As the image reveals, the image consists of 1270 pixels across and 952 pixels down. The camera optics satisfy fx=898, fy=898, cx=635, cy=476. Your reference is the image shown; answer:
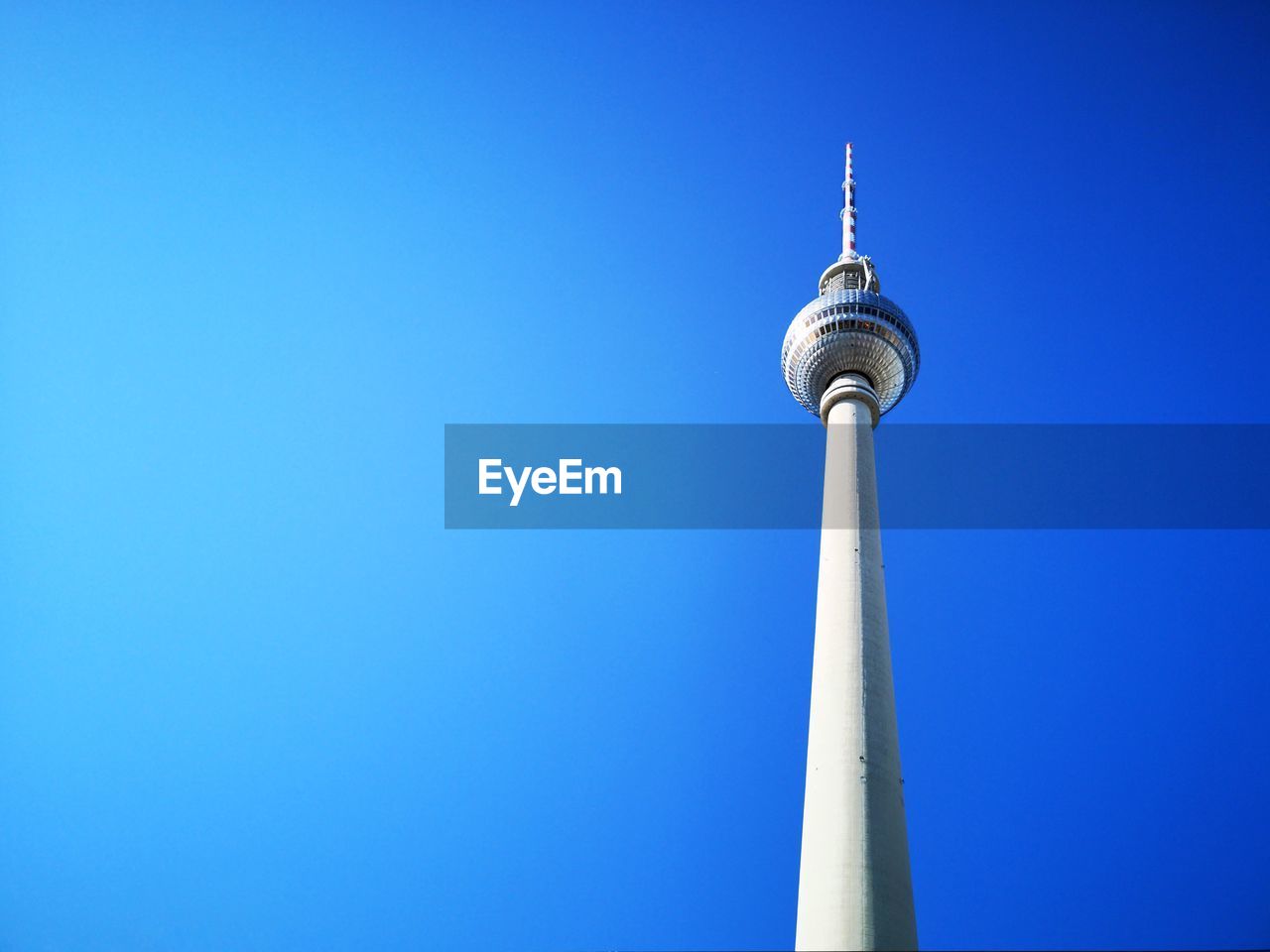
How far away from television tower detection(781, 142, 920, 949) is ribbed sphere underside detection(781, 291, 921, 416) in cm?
8

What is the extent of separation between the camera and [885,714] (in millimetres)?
37781

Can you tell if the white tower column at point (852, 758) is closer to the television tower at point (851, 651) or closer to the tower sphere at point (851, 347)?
the television tower at point (851, 651)

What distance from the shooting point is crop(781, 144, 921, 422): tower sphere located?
5769 cm

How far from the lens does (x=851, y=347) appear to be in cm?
Answer: 5788

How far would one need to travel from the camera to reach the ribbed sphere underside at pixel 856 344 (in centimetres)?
5769

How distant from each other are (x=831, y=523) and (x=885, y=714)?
39.7 feet

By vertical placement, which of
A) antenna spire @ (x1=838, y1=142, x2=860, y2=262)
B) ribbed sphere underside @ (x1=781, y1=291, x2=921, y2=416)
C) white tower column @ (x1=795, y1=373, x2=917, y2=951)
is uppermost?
antenna spire @ (x1=838, y1=142, x2=860, y2=262)

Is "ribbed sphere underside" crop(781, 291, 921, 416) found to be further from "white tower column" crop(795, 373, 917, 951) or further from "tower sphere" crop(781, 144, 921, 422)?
"white tower column" crop(795, 373, 917, 951)

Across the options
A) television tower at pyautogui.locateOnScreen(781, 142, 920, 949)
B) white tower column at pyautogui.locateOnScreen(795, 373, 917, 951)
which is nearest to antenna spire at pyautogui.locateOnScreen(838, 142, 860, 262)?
television tower at pyautogui.locateOnScreen(781, 142, 920, 949)

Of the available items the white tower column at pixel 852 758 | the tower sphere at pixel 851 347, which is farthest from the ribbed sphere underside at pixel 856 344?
the white tower column at pixel 852 758

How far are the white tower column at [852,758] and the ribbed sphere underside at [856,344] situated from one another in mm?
10227

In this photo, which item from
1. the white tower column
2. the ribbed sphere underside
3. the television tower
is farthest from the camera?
the ribbed sphere underside

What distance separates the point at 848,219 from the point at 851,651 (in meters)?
42.0

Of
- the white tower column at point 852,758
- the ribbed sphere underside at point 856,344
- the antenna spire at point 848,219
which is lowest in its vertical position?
the white tower column at point 852,758
